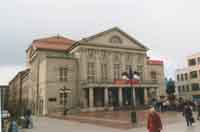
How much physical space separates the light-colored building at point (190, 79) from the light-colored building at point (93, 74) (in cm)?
1430

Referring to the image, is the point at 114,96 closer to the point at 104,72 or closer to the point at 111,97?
the point at 111,97

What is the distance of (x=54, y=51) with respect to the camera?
196 ft

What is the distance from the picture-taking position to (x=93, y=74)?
52.4 meters

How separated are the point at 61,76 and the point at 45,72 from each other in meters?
3.29

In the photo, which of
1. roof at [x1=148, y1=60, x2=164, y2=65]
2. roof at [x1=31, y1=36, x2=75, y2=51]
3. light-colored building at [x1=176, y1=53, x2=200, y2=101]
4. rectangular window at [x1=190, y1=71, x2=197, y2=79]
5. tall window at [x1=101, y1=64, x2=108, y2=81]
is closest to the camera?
tall window at [x1=101, y1=64, x2=108, y2=81]

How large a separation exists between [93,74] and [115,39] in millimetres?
10054

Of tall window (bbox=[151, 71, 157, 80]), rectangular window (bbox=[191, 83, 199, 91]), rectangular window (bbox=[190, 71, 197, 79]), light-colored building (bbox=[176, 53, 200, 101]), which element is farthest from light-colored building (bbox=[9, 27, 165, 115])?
rectangular window (bbox=[190, 71, 197, 79])

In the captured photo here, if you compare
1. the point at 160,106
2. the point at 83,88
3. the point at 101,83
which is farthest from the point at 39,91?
the point at 160,106

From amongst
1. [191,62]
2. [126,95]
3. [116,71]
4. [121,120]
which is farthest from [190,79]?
[121,120]

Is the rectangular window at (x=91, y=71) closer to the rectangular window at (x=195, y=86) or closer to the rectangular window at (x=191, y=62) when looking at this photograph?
the rectangular window at (x=195, y=86)

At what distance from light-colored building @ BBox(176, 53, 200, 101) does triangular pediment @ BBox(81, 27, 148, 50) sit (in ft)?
63.6

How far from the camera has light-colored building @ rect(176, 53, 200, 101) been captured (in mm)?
68812

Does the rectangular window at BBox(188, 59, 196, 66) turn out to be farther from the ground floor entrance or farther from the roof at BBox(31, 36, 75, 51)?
the roof at BBox(31, 36, 75, 51)

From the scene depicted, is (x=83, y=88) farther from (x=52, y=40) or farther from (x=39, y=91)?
(x=52, y=40)
